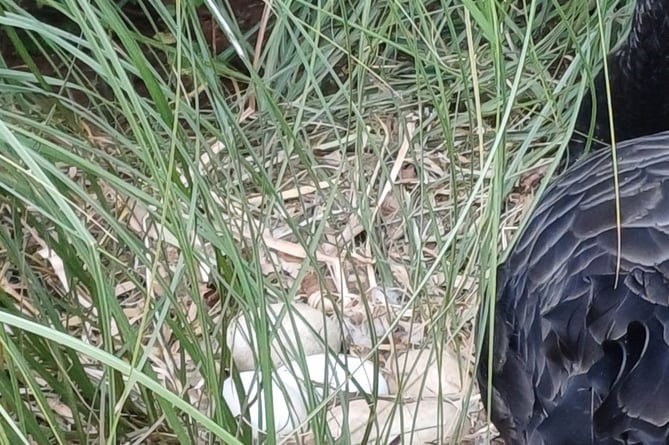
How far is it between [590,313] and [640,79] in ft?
1.64

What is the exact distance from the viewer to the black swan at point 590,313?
0.73 m

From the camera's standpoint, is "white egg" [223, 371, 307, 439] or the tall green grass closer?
the tall green grass

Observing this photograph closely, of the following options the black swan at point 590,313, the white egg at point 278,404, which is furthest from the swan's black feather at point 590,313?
the white egg at point 278,404

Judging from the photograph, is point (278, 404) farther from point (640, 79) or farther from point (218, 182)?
point (640, 79)

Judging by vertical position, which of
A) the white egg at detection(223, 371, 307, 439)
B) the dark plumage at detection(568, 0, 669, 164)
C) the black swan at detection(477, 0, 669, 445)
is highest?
the dark plumage at detection(568, 0, 669, 164)

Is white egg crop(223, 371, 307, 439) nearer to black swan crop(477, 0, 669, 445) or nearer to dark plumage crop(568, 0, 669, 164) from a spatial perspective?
black swan crop(477, 0, 669, 445)

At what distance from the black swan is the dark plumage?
0.04 m

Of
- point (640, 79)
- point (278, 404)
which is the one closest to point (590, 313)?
point (278, 404)

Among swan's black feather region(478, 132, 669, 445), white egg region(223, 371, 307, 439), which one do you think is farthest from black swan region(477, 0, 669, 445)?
white egg region(223, 371, 307, 439)

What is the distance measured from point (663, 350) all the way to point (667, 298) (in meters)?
0.06

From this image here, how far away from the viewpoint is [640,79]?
121 cm

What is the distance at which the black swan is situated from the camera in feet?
2.39

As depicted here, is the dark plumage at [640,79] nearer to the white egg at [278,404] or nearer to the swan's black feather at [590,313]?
the swan's black feather at [590,313]

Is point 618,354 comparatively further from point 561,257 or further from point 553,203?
point 553,203
